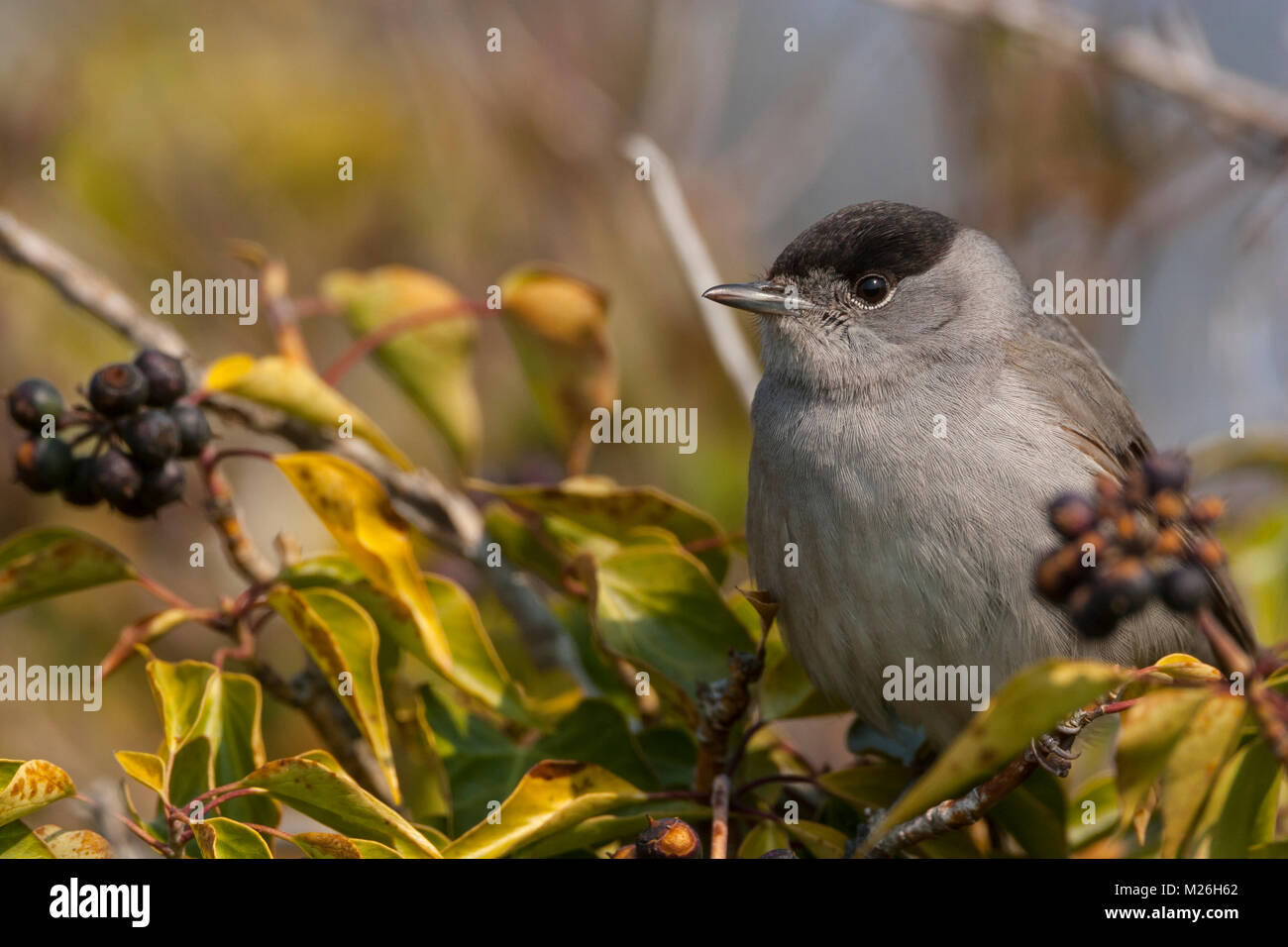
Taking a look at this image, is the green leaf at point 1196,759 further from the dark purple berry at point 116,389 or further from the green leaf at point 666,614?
the dark purple berry at point 116,389

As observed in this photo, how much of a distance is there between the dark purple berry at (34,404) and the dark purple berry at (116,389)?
0.34 feet

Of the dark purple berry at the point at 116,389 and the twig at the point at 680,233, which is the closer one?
the dark purple berry at the point at 116,389

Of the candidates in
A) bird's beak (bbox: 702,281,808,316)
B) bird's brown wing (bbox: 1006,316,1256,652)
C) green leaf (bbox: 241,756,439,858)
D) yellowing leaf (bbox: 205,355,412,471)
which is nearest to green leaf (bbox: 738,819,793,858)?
green leaf (bbox: 241,756,439,858)

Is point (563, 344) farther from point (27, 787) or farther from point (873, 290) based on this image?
point (27, 787)

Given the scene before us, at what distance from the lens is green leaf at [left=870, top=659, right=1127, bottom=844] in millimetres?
1685

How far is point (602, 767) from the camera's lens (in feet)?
9.09

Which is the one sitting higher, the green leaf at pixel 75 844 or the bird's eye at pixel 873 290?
the bird's eye at pixel 873 290

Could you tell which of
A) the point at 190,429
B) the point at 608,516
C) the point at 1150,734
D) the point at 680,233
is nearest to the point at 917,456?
the point at 608,516

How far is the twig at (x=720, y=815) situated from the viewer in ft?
8.30

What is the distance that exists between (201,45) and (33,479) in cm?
392

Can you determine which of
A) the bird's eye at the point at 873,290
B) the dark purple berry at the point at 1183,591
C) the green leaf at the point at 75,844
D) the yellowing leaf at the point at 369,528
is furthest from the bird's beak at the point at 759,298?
the green leaf at the point at 75,844

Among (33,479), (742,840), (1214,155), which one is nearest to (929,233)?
(742,840)

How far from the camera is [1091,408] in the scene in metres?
3.47

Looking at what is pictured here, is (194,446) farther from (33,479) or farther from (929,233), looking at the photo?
(929,233)
